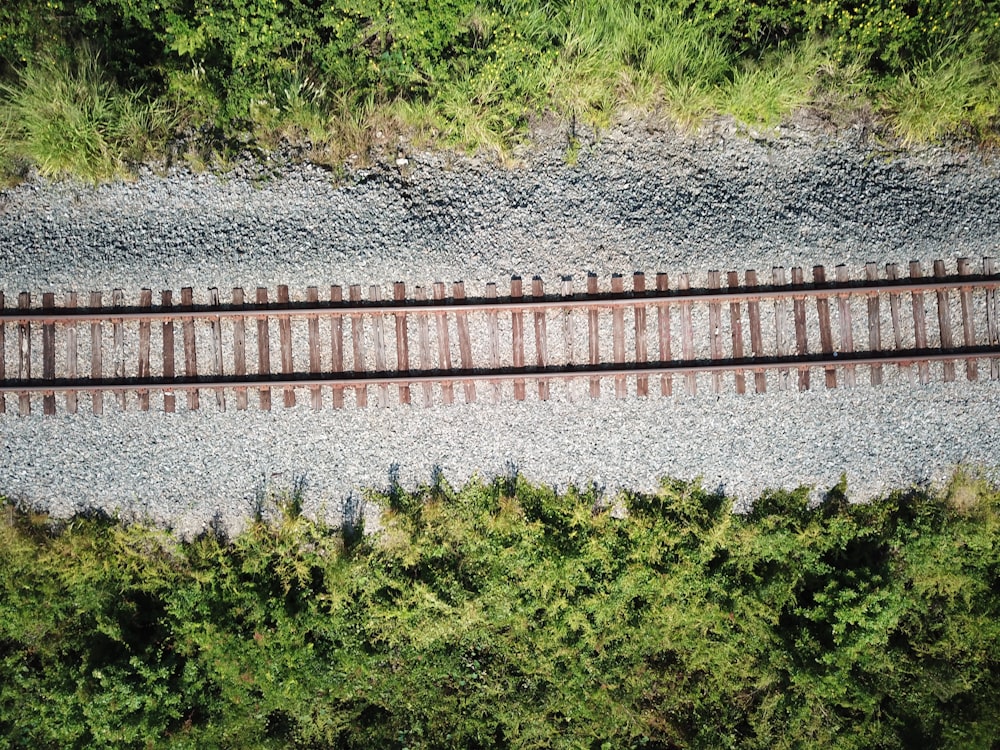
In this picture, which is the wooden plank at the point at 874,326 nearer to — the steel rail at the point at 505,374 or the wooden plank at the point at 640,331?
the steel rail at the point at 505,374

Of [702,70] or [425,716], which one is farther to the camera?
[425,716]

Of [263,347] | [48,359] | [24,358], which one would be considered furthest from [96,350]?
[263,347]

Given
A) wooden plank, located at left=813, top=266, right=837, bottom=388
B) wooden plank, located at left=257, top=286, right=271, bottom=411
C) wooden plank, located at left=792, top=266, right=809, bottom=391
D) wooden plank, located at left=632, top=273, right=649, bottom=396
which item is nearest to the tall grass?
wooden plank, located at left=257, top=286, right=271, bottom=411

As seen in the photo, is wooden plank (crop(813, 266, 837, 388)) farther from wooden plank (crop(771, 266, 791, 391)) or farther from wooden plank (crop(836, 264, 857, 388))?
wooden plank (crop(771, 266, 791, 391))

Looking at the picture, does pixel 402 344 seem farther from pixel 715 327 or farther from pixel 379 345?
pixel 715 327

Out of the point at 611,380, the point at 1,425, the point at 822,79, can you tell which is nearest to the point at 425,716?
the point at 611,380

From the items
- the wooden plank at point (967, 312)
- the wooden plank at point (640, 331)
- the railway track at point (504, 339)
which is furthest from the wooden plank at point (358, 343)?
the wooden plank at point (967, 312)

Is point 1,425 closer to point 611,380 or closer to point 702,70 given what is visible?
point 611,380
